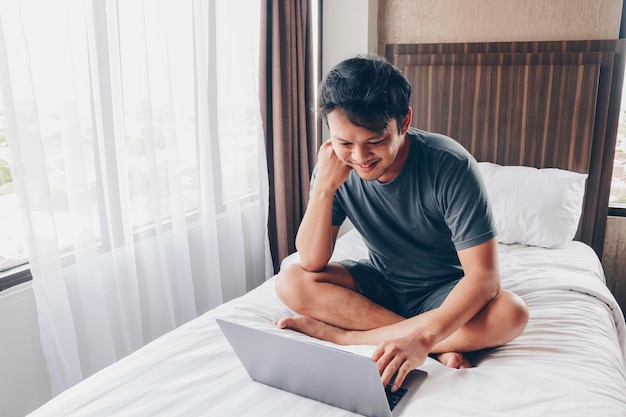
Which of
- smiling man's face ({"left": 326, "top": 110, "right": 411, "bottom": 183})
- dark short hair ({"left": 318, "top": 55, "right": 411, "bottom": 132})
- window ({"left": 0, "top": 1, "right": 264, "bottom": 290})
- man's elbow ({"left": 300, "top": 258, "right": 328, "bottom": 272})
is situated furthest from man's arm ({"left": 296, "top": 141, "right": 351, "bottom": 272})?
window ({"left": 0, "top": 1, "right": 264, "bottom": 290})

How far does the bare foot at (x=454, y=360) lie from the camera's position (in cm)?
126

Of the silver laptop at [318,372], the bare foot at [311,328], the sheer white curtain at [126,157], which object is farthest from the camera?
the sheer white curtain at [126,157]

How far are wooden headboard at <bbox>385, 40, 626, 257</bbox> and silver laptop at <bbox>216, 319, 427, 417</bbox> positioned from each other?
1.80 m

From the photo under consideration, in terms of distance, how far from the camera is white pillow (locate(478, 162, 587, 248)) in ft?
7.50

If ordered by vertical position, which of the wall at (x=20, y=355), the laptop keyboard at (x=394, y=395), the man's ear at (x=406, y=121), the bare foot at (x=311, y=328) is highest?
the man's ear at (x=406, y=121)

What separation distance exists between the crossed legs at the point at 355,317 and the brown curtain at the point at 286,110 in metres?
1.07

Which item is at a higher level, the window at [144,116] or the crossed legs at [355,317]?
the window at [144,116]

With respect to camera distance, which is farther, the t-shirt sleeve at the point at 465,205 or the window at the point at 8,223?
the window at the point at 8,223

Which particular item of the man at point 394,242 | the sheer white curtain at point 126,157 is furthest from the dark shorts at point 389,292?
the sheer white curtain at point 126,157

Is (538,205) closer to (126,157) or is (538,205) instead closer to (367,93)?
(367,93)

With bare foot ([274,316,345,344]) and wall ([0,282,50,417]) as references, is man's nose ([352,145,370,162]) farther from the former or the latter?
wall ([0,282,50,417])

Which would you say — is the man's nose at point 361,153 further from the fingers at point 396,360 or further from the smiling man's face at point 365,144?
the fingers at point 396,360

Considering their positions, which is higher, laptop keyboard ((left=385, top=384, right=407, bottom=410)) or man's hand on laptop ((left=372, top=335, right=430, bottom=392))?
man's hand on laptop ((left=372, top=335, right=430, bottom=392))

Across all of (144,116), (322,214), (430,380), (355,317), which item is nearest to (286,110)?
(144,116)
